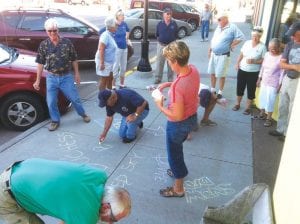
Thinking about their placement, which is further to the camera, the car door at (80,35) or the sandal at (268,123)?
the car door at (80,35)

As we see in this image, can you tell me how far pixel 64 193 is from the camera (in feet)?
7.57

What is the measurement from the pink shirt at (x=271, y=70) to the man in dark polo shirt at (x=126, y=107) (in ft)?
7.15

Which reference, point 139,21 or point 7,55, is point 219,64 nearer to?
point 7,55

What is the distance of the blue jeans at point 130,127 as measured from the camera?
5269 mm

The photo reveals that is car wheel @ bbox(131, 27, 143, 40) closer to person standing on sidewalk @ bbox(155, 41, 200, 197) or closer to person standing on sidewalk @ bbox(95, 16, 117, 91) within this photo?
person standing on sidewalk @ bbox(95, 16, 117, 91)

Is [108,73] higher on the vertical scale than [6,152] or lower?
higher

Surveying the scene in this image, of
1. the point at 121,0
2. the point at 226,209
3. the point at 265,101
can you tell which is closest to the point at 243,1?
the point at 121,0

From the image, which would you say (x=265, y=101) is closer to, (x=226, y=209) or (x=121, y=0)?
(x=226, y=209)

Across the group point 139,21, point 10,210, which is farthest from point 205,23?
point 10,210

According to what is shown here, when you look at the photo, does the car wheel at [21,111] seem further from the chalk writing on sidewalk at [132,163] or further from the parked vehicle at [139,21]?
the parked vehicle at [139,21]

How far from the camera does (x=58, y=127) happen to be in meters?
5.79

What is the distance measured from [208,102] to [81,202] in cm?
383

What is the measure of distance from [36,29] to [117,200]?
7.63 metres

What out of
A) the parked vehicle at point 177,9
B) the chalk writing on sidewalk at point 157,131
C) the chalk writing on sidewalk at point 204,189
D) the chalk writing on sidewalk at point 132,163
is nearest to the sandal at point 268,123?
the chalk writing on sidewalk at point 157,131
